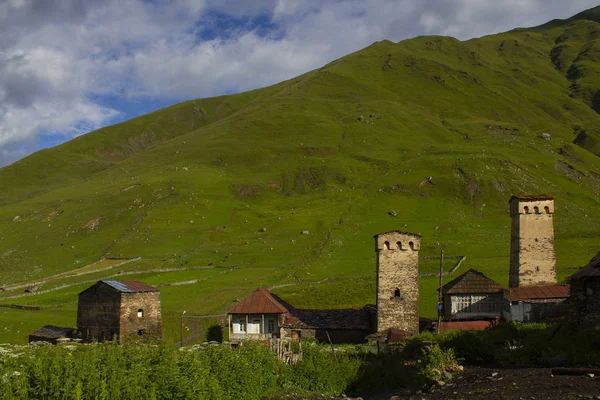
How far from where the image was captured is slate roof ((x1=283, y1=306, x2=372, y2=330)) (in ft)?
167

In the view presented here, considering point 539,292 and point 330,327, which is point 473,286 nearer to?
point 539,292

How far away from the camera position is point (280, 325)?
165 feet

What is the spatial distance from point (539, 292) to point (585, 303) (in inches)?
1011

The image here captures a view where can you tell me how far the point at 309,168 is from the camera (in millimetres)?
154500

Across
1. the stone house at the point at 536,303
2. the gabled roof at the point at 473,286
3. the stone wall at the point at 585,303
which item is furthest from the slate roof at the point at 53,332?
the stone house at the point at 536,303

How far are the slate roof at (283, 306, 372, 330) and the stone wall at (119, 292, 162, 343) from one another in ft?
40.2

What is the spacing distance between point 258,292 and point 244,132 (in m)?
144

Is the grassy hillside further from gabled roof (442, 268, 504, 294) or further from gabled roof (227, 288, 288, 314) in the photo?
gabled roof (227, 288, 288, 314)

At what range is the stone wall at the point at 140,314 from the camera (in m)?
49.6

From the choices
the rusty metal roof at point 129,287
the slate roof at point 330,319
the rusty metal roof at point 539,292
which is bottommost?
the slate roof at point 330,319

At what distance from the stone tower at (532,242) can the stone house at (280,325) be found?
1718 cm

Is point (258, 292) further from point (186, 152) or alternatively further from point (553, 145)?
point (553, 145)

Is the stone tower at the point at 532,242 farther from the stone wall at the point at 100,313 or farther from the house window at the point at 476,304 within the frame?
the stone wall at the point at 100,313

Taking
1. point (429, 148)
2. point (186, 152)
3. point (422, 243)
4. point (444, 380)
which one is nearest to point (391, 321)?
point (444, 380)
